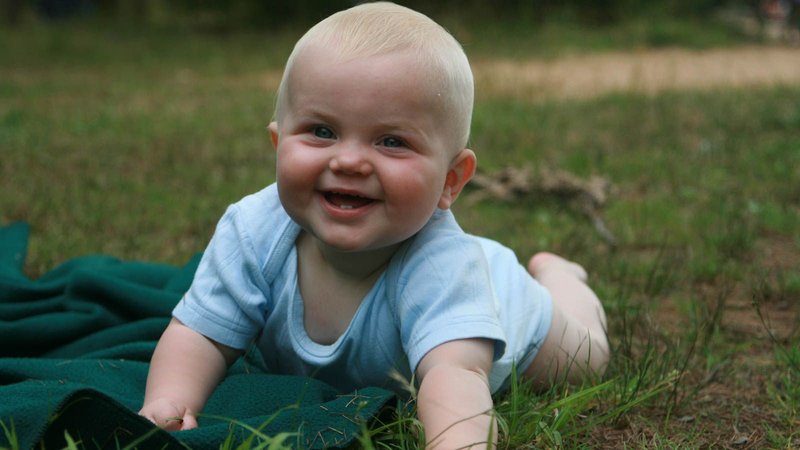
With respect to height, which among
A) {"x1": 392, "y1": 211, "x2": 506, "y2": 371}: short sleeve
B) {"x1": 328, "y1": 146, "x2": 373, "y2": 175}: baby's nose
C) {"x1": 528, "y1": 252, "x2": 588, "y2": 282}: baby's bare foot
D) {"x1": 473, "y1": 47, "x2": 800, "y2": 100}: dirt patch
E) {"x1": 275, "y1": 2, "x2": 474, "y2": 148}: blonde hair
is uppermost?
{"x1": 275, "y1": 2, "x2": 474, "y2": 148}: blonde hair

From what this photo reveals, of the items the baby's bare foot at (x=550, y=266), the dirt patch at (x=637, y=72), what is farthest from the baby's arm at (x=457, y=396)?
the dirt patch at (x=637, y=72)

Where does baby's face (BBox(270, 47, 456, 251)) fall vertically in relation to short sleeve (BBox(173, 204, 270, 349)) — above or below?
above

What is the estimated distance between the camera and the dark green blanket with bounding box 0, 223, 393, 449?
203 centimetres

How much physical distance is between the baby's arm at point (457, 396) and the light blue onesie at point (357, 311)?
59mm

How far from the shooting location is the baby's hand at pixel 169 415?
7.26ft

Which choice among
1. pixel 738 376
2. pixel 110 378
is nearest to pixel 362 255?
pixel 110 378

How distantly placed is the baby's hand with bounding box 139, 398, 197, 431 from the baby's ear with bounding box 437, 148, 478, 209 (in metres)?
0.75

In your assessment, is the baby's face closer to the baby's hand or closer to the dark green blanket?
the dark green blanket

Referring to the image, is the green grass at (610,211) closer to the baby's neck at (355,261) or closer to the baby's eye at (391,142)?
the baby's neck at (355,261)

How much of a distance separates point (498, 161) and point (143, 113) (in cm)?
315

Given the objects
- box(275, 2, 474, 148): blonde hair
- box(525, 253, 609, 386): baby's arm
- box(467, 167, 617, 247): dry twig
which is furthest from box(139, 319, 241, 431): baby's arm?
box(467, 167, 617, 247): dry twig

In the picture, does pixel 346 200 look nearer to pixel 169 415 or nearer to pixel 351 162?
pixel 351 162

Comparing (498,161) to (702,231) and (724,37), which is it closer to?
(702,231)

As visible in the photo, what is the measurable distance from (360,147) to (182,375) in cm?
67
